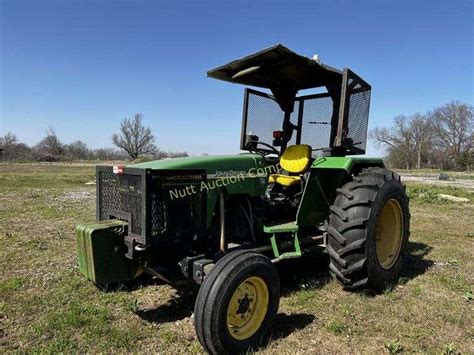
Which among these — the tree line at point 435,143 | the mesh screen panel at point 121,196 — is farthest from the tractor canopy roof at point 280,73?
the tree line at point 435,143

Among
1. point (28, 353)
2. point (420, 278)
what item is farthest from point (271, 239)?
point (28, 353)

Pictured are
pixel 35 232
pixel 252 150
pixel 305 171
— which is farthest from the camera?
pixel 35 232

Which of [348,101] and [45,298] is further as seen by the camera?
[348,101]

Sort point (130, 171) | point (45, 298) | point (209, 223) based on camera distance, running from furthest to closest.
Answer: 1. point (45, 298)
2. point (209, 223)
3. point (130, 171)

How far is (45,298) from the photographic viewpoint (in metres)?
4.15

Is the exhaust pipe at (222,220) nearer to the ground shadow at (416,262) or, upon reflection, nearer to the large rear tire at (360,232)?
the large rear tire at (360,232)

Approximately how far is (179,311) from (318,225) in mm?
2008

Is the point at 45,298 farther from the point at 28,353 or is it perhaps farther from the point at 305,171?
the point at 305,171

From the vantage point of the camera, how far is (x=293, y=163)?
4820mm

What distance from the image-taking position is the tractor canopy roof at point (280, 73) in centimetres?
436

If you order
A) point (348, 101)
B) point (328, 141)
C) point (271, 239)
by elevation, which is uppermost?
point (348, 101)

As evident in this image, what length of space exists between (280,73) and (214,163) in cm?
182

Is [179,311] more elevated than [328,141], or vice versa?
[328,141]

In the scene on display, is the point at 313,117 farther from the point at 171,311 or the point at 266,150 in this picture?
the point at 171,311
